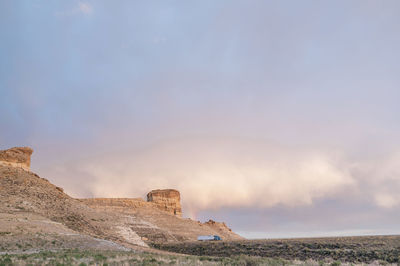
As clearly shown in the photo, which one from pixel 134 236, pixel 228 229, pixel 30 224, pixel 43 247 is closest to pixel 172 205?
pixel 228 229

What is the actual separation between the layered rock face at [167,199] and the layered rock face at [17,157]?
52304mm

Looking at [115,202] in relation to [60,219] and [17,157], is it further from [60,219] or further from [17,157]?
[60,219]

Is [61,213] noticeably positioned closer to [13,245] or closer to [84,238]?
[84,238]

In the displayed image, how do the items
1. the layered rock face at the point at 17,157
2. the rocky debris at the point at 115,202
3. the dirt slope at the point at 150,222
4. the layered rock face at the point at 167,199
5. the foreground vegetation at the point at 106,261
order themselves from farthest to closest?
1. the layered rock face at the point at 167,199
2. the rocky debris at the point at 115,202
3. the layered rock face at the point at 17,157
4. the dirt slope at the point at 150,222
5. the foreground vegetation at the point at 106,261

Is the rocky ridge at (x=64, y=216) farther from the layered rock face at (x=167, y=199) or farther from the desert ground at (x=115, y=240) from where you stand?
the layered rock face at (x=167, y=199)

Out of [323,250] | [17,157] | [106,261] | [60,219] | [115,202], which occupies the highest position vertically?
[17,157]

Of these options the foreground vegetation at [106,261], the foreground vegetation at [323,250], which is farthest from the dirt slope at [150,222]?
the foreground vegetation at [106,261]

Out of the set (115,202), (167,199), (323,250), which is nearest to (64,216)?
(323,250)

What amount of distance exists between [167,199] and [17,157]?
58.7m

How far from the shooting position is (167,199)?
4663 inches

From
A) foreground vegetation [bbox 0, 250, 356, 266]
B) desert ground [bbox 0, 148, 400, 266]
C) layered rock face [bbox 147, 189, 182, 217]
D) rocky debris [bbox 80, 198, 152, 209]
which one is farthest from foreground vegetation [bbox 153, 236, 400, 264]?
layered rock face [bbox 147, 189, 182, 217]

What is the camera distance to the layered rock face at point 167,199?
117m

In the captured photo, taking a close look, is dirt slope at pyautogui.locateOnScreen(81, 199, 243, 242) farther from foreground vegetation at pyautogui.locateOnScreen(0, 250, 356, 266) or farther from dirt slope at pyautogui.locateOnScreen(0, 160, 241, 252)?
foreground vegetation at pyautogui.locateOnScreen(0, 250, 356, 266)

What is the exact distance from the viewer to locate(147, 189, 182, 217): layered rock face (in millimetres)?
116613
